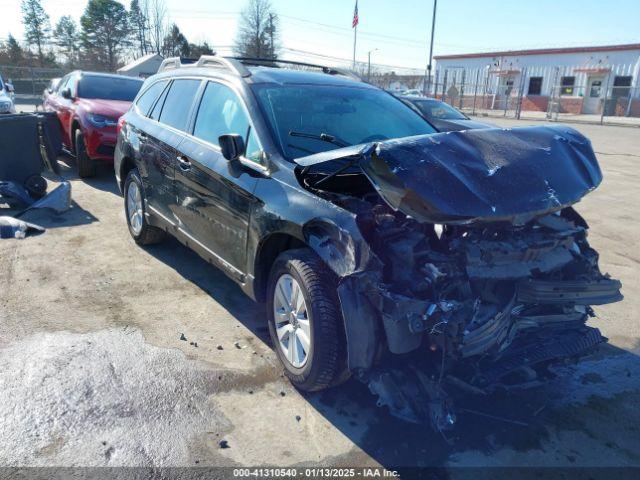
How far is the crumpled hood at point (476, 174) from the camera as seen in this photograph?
2.78 meters

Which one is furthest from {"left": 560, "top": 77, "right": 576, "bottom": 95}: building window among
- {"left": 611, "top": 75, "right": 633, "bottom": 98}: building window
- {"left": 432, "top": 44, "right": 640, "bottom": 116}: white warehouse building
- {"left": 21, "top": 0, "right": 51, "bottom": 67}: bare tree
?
{"left": 21, "top": 0, "right": 51, "bottom": 67}: bare tree

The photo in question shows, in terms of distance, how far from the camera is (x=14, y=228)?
614 cm

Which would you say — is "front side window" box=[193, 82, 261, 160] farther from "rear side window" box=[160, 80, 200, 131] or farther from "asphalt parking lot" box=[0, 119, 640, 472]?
"asphalt parking lot" box=[0, 119, 640, 472]

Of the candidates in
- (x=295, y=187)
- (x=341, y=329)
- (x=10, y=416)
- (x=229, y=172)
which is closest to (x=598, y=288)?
(x=341, y=329)

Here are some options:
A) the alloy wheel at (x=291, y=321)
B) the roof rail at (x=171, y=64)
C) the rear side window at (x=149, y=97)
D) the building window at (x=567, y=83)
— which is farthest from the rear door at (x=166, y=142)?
the building window at (x=567, y=83)

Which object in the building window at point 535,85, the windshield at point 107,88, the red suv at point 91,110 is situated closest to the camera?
the red suv at point 91,110

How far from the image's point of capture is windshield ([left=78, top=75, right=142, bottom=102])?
9852 millimetres

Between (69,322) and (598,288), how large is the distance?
3895mm

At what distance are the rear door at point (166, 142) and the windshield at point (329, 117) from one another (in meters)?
1.04

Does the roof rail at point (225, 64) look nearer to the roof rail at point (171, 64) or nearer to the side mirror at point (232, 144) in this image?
the roof rail at point (171, 64)

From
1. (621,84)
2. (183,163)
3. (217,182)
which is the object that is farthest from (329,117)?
(621,84)

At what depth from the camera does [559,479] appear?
265 cm

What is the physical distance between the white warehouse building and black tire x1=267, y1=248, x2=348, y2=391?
32.8 meters

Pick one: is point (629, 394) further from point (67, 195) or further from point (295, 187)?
point (67, 195)
